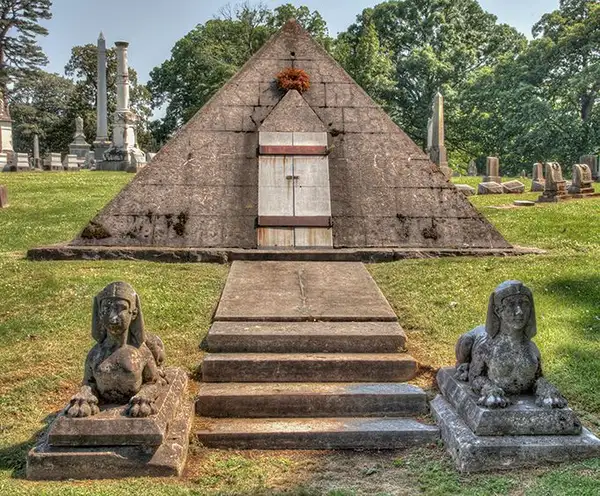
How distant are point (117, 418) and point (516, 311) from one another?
2827 millimetres

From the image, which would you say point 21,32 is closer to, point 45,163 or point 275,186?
point 45,163

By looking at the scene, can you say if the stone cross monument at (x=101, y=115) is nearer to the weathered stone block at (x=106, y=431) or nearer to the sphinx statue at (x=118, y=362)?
the sphinx statue at (x=118, y=362)

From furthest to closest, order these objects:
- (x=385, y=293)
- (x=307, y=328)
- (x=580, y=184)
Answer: (x=580, y=184) < (x=385, y=293) < (x=307, y=328)

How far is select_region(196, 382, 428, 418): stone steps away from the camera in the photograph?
5.35 m

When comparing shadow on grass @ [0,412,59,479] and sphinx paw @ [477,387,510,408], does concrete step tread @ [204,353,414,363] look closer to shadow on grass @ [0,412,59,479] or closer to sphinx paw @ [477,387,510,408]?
sphinx paw @ [477,387,510,408]

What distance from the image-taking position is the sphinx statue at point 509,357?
15.1 feet

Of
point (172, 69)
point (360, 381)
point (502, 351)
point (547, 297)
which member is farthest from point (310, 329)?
point (172, 69)

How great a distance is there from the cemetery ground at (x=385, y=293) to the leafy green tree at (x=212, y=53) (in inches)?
1317

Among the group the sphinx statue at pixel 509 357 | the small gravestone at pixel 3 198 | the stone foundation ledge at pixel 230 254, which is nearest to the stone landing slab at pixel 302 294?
the stone foundation ledge at pixel 230 254

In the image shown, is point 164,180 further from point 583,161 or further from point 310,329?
point 583,161

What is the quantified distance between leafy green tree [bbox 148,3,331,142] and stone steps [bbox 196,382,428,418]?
3822 centimetres

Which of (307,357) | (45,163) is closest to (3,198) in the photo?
(307,357)

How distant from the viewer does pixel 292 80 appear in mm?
11047

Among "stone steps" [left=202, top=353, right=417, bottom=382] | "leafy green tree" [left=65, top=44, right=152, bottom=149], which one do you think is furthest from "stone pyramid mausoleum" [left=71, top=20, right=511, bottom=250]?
"leafy green tree" [left=65, top=44, right=152, bottom=149]
